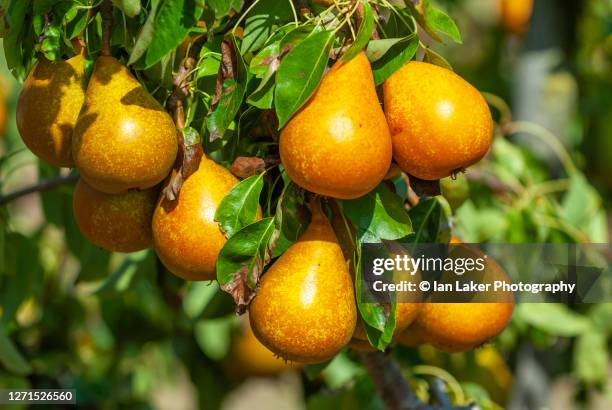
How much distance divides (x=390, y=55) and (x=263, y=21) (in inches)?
5.4

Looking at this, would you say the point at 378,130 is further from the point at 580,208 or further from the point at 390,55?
the point at 580,208

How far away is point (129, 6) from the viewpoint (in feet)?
2.78

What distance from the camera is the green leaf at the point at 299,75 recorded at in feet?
2.74

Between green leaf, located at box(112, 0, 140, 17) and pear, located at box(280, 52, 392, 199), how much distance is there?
172mm

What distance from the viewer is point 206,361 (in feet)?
6.82

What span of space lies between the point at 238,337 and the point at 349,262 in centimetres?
114

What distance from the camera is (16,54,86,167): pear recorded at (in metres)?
0.91

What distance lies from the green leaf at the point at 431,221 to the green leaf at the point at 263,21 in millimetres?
274

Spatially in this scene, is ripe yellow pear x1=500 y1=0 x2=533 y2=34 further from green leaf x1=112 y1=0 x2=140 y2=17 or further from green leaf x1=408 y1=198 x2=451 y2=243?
green leaf x1=112 y1=0 x2=140 y2=17

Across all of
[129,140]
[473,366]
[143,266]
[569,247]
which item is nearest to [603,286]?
[569,247]

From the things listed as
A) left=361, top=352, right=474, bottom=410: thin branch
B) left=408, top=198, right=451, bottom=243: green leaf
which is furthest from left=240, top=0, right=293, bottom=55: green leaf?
left=361, top=352, right=474, bottom=410: thin branch

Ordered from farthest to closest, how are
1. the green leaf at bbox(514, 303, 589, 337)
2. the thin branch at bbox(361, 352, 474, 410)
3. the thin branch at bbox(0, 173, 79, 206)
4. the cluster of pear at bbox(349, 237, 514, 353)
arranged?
the green leaf at bbox(514, 303, 589, 337) → the thin branch at bbox(0, 173, 79, 206) → the thin branch at bbox(361, 352, 474, 410) → the cluster of pear at bbox(349, 237, 514, 353)

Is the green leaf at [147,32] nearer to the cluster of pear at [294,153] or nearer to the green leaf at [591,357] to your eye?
the cluster of pear at [294,153]

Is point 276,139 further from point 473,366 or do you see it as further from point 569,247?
point 473,366
